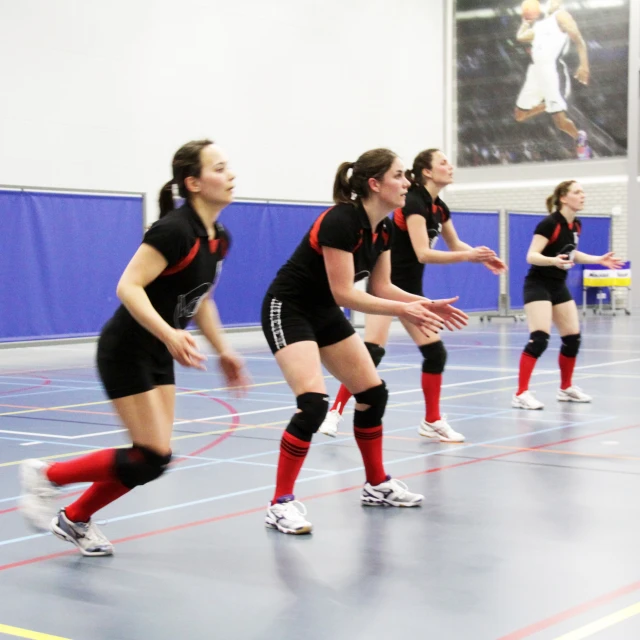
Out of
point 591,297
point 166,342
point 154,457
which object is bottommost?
point 591,297

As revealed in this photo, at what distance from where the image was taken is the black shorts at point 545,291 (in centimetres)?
834

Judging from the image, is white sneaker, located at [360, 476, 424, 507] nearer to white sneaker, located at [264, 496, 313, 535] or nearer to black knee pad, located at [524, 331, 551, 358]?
white sneaker, located at [264, 496, 313, 535]

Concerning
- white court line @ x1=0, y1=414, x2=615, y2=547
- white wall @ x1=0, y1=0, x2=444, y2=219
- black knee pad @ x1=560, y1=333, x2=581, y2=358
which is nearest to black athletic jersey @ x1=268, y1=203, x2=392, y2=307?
white court line @ x1=0, y1=414, x2=615, y2=547

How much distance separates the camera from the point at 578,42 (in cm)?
2219

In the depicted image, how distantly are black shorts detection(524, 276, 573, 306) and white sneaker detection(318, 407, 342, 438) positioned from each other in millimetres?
2020

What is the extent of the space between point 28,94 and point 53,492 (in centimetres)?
1267

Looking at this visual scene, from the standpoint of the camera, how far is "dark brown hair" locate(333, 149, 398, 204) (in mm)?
4723

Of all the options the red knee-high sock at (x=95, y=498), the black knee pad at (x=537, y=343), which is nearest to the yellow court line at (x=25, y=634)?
the red knee-high sock at (x=95, y=498)

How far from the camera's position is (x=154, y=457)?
391 centimetres

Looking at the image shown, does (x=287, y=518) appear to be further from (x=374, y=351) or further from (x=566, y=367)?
(x=566, y=367)

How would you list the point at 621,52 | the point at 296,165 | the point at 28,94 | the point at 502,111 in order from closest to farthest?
the point at 28,94 < the point at 296,165 < the point at 621,52 < the point at 502,111

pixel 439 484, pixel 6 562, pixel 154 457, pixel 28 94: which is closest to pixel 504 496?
pixel 439 484

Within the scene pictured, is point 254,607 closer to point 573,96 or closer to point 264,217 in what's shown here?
point 264,217

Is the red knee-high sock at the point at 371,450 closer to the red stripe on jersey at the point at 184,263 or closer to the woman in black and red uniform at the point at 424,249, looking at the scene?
the red stripe on jersey at the point at 184,263
